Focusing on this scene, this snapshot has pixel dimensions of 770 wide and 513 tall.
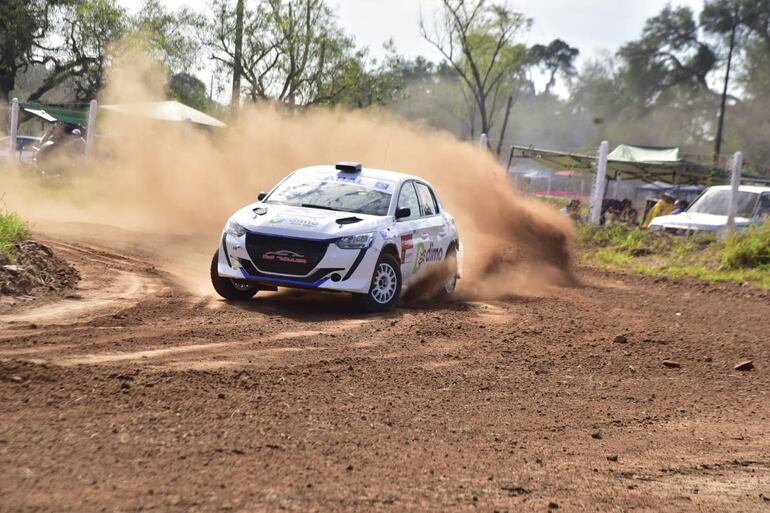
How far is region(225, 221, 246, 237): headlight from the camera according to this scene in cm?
1021

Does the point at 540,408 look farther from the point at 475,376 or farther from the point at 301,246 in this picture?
the point at 301,246

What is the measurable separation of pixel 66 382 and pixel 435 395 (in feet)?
7.79

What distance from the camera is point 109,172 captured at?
23.4 m

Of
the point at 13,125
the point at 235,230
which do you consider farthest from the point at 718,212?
the point at 13,125

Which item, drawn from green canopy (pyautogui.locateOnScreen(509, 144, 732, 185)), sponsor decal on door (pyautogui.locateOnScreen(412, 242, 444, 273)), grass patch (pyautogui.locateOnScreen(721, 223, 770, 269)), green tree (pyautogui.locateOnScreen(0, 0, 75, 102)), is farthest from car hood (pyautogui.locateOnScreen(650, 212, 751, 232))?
green tree (pyautogui.locateOnScreen(0, 0, 75, 102))

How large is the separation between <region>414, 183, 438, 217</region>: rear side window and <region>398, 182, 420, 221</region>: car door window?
16cm

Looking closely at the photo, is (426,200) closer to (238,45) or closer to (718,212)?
(718,212)

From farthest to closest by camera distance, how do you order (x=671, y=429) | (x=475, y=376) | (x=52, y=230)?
(x=52, y=230)
(x=475, y=376)
(x=671, y=429)

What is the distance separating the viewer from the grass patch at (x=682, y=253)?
17141mm

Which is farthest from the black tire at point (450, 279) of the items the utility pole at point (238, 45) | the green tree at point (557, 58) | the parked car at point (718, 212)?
the green tree at point (557, 58)

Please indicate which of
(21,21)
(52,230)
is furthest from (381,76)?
(52,230)

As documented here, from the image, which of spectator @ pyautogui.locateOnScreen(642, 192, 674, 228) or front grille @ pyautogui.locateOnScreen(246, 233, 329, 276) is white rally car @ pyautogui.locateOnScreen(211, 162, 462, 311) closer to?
front grille @ pyautogui.locateOnScreen(246, 233, 329, 276)

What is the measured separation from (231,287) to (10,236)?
2600mm

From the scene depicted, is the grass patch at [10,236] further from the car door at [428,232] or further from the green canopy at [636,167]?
the green canopy at [636,167]
